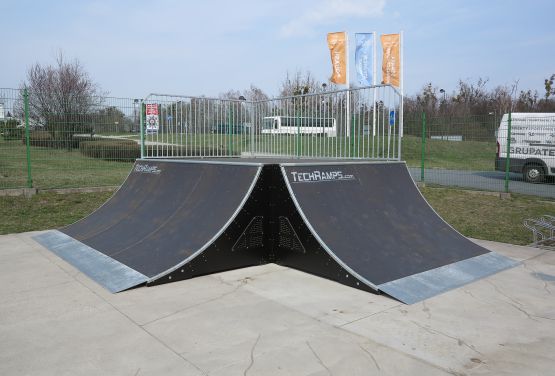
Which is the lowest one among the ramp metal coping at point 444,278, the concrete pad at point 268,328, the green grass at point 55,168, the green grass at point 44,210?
the concrete pad at point 268,328

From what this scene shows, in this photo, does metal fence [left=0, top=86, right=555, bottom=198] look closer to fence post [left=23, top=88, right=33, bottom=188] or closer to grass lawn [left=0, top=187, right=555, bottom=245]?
fence post [left=23, top=88, right=33, bottom=188]

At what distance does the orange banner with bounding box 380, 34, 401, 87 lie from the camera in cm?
2114

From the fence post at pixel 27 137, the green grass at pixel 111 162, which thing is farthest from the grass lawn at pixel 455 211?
the green grass at pixel 111 162

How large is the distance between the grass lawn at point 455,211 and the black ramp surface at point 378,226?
2.10m

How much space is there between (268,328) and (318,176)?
7.80ft

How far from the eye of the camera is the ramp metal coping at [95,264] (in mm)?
4492

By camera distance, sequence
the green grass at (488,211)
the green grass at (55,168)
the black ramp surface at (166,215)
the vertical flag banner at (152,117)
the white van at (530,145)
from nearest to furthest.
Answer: the black ramp surface at (166,215) < the green grass at (488,211) < the vertical flag banner at (152,117) < the green grass at (55,168) < the white van at (530,145)

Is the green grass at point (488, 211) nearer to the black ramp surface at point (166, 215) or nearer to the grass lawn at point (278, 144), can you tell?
the grass lawn at point (278, 144)

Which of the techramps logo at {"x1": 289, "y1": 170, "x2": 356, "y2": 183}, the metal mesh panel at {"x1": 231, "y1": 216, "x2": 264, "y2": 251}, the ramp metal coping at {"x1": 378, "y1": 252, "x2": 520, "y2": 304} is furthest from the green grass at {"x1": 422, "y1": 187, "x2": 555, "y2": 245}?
the metal mesh panel at {"x1": 231, "y1": 216, "x2": 264, "y2": 251}

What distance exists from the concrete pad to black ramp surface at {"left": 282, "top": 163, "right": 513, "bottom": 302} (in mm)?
357

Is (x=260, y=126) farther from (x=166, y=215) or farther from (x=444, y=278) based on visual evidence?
(x=444, y=278)

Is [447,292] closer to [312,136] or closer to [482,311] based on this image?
[482,311]

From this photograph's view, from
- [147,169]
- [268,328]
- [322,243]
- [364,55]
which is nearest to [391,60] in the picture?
[364,55]

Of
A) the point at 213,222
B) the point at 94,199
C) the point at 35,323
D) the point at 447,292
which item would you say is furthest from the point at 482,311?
the point at 94,199
